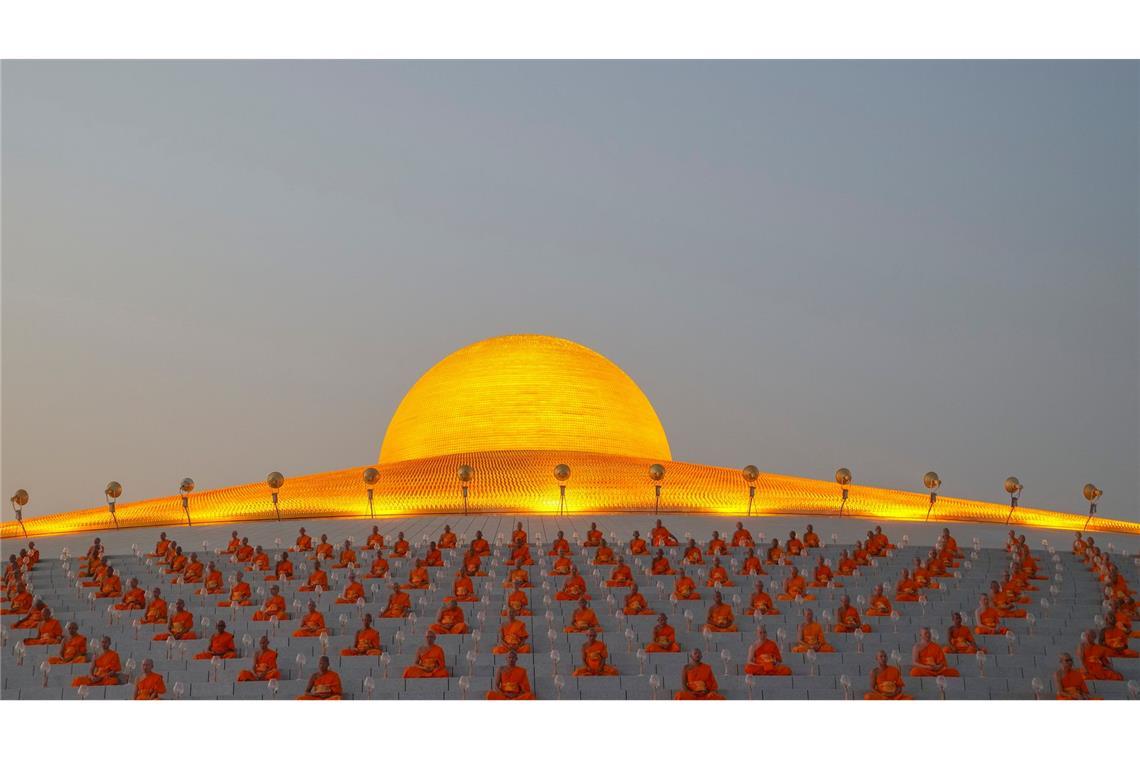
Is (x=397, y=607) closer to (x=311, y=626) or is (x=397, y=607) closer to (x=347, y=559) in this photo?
(x=311, y=626)

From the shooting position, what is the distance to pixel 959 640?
13.7 meters

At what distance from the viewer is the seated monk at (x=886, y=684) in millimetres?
11781

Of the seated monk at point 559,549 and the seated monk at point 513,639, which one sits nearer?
the seated monk at point 513,639

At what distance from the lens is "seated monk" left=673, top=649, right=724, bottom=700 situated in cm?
1192

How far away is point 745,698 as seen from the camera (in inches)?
483

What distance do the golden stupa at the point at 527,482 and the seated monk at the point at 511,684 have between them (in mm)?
12573

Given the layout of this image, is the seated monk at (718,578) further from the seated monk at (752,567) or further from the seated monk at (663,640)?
the seated monk at (663,640)

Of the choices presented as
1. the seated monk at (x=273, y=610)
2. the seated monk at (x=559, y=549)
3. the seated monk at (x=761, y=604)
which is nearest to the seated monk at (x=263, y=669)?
the seated monk at (x=273, y=610)

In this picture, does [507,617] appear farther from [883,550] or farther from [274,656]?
[883,550]

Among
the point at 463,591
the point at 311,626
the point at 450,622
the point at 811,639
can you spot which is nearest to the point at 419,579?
the point at 463,591

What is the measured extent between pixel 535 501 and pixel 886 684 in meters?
15.2

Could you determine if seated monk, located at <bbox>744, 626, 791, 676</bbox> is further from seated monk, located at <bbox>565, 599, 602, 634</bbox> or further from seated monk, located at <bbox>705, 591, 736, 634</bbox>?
seated monk, located at <bbox>565, 599, 602, 634</bbox>

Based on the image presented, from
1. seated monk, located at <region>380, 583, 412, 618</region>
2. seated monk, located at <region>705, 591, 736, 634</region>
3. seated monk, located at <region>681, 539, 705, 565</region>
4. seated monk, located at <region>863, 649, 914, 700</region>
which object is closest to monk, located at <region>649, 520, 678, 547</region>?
seated monk, located at <region>681, 539, 705, 565</region>

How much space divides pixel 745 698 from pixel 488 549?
765 cm
